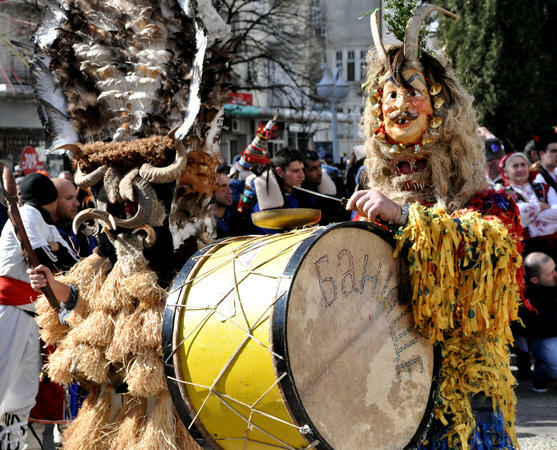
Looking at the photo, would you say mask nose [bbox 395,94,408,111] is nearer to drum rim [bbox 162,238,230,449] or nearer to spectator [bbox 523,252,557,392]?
drum rim [bbox 162,238,230,449]

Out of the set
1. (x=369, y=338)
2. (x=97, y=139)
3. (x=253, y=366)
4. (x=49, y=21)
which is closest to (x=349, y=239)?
(x=369, y=338)

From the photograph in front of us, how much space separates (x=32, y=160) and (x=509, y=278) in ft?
33.8

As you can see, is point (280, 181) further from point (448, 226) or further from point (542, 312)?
point (448, 226)

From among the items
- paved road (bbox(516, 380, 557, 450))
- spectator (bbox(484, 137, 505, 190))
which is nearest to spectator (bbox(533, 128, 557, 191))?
spectator (bbox(484, 137, 505, 190))

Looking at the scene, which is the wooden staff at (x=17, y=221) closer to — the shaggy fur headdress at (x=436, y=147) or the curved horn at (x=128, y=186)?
the curved horn at (x=128, y=186)

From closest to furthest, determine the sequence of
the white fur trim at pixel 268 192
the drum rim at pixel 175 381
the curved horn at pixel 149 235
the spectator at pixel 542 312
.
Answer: the drum rim at pixel 175 381 < the curved horn at pixel 149 235 < the white fur trim at pixel 268 192 < the spectator at pixel 542 312

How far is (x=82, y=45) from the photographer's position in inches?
153

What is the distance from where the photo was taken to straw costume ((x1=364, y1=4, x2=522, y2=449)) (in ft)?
8.73

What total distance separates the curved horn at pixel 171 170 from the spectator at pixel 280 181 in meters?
2.16

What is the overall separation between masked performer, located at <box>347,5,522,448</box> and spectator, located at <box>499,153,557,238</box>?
3707mm

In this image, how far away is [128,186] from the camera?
3619 mm

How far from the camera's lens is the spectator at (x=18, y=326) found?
13.9 feet

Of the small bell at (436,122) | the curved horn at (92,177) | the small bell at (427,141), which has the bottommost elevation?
the curved horn at (92,177)

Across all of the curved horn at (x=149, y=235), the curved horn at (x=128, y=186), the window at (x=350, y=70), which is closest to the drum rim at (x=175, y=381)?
the curved horn at (x=149, y=235)
